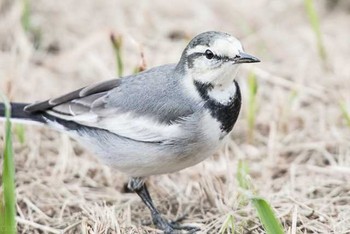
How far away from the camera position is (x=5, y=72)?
6078mm

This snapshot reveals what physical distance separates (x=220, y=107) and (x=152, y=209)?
85cm

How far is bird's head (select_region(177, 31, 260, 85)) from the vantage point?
13.1ft

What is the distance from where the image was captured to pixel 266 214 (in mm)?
3275

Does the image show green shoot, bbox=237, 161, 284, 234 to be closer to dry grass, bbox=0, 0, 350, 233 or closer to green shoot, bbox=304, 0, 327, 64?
dry grass, bbox=0, 0, 350, 233

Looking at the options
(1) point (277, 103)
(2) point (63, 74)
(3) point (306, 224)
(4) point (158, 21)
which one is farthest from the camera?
(4) point (158, 21)

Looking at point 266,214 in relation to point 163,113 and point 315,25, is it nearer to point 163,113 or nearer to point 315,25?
point 163,113

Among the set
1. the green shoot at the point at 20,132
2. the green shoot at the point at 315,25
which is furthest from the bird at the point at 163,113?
the green shoot at the point at 315,25

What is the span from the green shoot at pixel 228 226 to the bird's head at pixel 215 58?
0.78 m

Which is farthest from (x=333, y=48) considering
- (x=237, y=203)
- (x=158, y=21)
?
(x=237, y=203)

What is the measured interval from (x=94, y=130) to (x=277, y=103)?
195cm

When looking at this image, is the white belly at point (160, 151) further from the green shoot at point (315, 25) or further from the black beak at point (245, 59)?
the green shoot at point (315, 25)

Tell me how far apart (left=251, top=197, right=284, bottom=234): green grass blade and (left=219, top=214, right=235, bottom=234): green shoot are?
0.60 m

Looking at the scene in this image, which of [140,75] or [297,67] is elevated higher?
[297,67]

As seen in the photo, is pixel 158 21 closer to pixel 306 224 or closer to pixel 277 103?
pixel 277 103
